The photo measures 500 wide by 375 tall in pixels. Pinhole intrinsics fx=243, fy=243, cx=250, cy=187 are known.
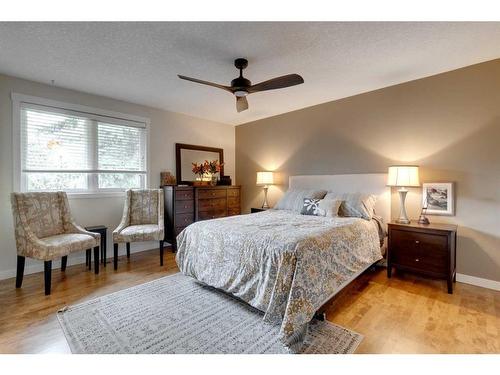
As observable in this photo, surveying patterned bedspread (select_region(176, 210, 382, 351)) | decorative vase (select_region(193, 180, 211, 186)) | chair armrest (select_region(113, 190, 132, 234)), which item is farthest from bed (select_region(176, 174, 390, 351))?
decorative vase (select_region(193, 180, 211, 186))

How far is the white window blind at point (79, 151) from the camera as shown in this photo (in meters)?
3.12

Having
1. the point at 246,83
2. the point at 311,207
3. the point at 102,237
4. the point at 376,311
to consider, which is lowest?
the point at 376,311

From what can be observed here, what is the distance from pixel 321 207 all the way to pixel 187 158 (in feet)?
8.80

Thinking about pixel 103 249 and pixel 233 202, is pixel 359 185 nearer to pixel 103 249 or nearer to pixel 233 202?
pixel 233 202

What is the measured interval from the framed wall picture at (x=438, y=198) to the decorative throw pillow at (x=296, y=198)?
1.24 metres

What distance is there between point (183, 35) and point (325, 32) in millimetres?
1196

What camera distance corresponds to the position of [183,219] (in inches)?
159

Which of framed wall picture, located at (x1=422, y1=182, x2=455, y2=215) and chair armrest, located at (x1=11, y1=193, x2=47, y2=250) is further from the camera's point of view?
framed wall picture, located at (x1=422, y1=182, x2=455, y2=215)

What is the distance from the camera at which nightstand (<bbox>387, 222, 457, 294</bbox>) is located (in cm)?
251

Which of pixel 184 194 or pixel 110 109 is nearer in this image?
pixel 110 109

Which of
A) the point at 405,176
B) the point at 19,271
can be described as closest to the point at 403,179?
the point at 405,176

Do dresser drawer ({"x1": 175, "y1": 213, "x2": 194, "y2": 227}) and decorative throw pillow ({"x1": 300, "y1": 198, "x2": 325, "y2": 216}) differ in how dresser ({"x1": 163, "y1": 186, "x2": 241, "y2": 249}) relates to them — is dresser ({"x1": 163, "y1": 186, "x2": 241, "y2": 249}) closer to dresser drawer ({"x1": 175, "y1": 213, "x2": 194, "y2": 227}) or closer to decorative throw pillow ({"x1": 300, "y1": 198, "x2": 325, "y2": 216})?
dresser drawer ({"x1": 175, "y1": 213, "x2": 194, "y2": 227})

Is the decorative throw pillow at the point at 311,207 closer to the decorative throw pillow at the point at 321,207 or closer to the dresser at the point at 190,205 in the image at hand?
the decorative throw pillow at the point at 321,207

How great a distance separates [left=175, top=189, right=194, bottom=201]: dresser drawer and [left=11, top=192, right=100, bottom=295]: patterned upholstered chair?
4.20 ft
